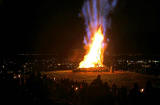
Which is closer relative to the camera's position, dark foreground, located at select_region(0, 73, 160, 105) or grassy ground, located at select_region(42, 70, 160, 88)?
dark foreground, located at select_region(0, 73, 160, 105)

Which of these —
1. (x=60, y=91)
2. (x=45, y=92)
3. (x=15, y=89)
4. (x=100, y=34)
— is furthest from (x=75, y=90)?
(x=100, y=34)

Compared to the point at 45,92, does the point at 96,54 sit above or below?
above

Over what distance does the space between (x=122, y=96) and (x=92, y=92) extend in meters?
2.97

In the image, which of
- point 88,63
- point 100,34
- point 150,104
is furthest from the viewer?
point 100,34

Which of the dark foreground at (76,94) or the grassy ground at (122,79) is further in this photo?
the grassy ground at (122,79)

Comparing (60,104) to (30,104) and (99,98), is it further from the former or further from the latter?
(99,98)

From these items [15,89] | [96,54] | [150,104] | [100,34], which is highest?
[100,34]

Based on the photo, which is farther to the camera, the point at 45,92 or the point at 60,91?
the point at 60,91

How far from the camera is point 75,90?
10.1 m

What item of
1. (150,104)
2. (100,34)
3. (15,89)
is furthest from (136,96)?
(100,34)

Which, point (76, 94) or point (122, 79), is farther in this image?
point (122, 79)

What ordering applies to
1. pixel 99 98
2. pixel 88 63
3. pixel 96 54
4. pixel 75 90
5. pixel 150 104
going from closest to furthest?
pixel 99 98, pixel 150 104, pixel 75 90, pixel 88 63, pixel 96 54

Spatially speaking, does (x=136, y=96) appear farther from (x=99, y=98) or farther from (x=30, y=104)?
(x=30, y=104)

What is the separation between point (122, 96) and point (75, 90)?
2.50 meters
